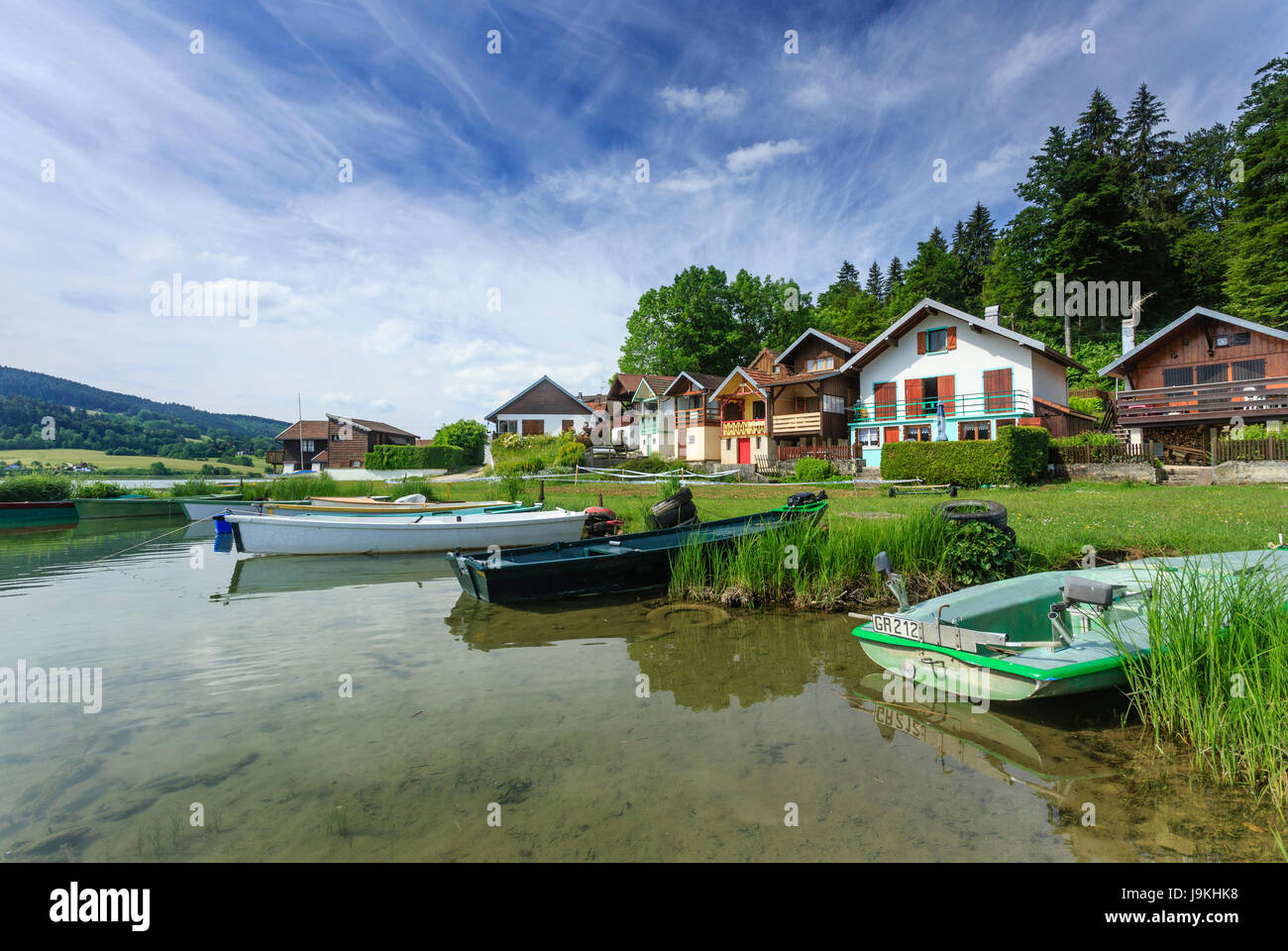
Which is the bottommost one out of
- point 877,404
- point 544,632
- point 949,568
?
point 544,632

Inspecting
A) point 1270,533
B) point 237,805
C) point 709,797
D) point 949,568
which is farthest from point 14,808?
point 1270,533

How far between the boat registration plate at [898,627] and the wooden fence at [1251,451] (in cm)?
2438

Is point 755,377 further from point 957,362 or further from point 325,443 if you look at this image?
point 325,443

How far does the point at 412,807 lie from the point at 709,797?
2005mm

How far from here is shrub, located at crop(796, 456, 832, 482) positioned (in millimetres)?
30766

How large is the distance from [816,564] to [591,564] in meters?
3.65

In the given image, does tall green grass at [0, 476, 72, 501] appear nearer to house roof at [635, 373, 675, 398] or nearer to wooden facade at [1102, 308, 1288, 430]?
house roof at [635, 373, 675, 398]

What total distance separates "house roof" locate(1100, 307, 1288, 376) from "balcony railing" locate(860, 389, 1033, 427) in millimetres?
4880

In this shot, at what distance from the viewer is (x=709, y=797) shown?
12.3 ft

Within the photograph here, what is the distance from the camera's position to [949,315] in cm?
3155

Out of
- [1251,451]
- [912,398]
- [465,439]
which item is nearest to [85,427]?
[465,439]

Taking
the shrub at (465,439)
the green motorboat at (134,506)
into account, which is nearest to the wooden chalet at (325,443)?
the shrub at (465,439)

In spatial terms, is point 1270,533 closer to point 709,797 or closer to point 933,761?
point 933,761
